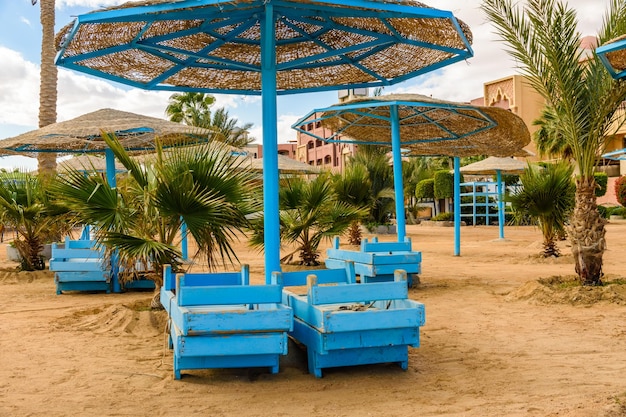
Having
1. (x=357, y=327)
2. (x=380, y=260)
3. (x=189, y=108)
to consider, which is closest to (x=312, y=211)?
(x=380, y=260)

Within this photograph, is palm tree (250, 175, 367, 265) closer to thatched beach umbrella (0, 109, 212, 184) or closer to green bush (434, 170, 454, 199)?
thatched beach umbrella (0, 109, 212, 184)

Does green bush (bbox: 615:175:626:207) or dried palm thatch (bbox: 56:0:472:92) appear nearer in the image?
dried palm thatch (bbox: 56:0:472:92)

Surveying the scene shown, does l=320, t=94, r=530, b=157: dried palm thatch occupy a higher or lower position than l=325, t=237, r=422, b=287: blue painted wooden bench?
higher

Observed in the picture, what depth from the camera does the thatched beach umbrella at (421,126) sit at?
32.4 feet

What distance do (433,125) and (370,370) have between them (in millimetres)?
7857

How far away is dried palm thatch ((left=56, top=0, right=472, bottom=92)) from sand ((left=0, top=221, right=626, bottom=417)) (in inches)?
105

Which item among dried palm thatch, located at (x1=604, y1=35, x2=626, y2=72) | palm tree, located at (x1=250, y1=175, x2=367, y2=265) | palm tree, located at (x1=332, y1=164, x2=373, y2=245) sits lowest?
palm tree, located at (x1=250, y1=175, x2=367, y2=265)

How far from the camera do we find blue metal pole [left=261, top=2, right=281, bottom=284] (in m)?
5.68

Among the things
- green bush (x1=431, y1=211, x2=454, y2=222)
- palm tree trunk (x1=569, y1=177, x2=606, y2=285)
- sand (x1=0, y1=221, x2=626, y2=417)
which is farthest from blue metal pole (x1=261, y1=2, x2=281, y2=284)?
green bush (x1=431, y1=211, x2=454, y2=222)

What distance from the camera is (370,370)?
4.96 meters

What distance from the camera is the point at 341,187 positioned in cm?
1590

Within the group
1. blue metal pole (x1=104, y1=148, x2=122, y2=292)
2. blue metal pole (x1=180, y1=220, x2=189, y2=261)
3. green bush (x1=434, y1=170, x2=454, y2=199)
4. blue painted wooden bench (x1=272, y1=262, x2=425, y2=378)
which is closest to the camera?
blue painted wooden bench (x1=272, y1=262, x2=425, y2=378)

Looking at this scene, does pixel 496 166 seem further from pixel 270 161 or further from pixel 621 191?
pixel 270 161

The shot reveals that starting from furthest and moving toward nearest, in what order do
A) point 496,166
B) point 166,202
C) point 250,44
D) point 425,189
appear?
point 425,189
point 496,166
point 250,44
point 166,202
